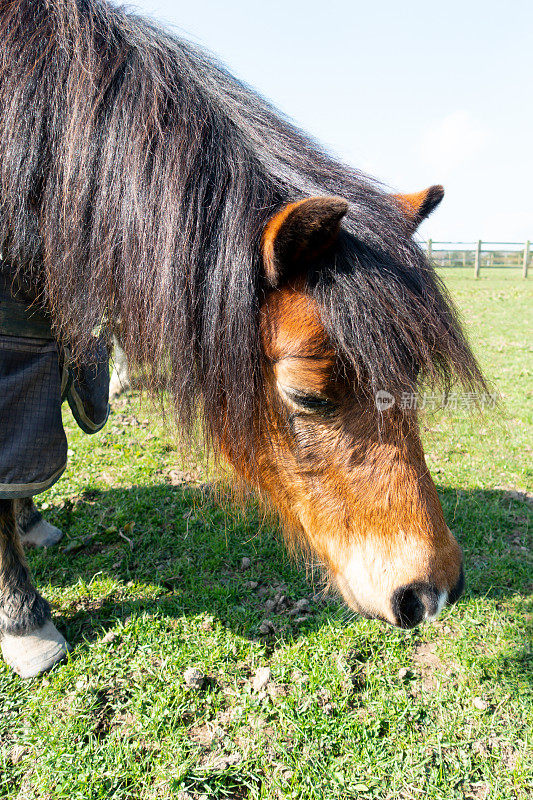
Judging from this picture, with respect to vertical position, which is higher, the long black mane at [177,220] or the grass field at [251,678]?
the long black mane at [177,220]

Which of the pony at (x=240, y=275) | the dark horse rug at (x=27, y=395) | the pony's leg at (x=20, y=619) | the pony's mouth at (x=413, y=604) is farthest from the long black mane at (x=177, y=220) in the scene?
the pony's leg at (x=20, y=619)

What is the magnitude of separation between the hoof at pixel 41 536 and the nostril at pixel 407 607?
8.09ft

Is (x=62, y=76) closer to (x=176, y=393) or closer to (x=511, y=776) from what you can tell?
(x=176, y=393)

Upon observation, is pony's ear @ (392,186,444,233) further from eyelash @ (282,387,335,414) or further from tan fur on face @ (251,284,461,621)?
eyelash @ (282,387,335,414)

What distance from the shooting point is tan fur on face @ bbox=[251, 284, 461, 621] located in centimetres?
153

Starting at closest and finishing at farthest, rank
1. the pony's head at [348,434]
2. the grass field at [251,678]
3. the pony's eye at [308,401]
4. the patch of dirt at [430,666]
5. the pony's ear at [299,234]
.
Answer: the pony's ear at [299,234]
the pony's head at [348,434]
the pony's eye at [308,401]
the grass field at [251,678]
the patch of dirt at [430,666]

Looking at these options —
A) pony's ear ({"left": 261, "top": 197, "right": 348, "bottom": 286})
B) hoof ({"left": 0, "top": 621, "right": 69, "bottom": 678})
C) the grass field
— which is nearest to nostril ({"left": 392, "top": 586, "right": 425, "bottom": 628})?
the grass field

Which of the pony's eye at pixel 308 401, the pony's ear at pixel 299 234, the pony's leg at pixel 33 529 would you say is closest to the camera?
the pony's ear at pixel 299 234

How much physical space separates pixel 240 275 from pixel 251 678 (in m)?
1.87

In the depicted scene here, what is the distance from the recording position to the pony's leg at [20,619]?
2262 mm

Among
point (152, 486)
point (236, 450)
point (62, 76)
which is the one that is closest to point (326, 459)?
point (236, 450)

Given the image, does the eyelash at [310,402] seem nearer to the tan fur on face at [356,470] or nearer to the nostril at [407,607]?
the tan fur on face at [356,470]

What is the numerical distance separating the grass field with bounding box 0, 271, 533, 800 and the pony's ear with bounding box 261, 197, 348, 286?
32.4 inches

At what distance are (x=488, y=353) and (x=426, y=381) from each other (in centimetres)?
715
